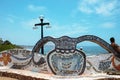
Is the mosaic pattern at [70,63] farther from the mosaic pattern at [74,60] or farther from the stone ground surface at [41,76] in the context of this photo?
the stone ground surface at [41,76]

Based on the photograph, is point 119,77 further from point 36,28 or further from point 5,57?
point 36,28

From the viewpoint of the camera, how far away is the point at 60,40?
15883 millimetres

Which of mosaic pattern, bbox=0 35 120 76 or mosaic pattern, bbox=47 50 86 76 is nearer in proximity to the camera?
mosaic pattern, bbox=47 50 86 76

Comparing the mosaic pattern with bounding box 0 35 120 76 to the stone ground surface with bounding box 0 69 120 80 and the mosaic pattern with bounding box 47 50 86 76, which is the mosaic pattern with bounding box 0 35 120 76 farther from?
the stone ground surface with bounding box 0 69 120 80

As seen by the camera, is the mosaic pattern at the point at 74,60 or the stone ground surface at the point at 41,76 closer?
the stone ground surface at the point at 41,76

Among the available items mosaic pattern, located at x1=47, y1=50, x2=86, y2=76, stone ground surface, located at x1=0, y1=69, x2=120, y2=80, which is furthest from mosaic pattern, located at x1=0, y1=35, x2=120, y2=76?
stone ground surface, located at x1=0, y1=69, x2=120, y2=80

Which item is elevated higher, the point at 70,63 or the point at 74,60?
the point at 74,60

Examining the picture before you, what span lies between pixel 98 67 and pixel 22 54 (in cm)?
423

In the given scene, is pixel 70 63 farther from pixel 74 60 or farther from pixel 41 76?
pixel 41 76

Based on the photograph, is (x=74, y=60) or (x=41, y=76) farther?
(x=74, y=60)

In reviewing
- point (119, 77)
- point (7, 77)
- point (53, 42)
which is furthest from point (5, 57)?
point (119, 77)

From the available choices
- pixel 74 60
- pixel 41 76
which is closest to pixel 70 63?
pixel 74 60

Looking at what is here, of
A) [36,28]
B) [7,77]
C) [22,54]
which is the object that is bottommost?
[7,77]

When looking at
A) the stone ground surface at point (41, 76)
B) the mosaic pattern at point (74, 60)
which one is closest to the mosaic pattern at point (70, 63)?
the mosaic pattern at point (74, 60)
